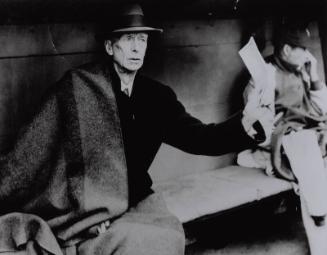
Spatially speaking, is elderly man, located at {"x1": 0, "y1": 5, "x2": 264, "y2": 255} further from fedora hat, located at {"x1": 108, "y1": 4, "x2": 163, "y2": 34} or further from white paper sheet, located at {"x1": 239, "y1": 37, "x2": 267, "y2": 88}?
white paper sheet, located at {"x1": 239, "y1": 37, "x2": 267, "y2": 88}

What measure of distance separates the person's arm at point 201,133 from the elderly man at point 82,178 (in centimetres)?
1

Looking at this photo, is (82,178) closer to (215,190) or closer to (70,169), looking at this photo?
(70,169)

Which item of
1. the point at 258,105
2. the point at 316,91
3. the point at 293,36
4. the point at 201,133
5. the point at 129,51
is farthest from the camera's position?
the point at 316,91

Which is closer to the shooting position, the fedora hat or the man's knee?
the man's knee

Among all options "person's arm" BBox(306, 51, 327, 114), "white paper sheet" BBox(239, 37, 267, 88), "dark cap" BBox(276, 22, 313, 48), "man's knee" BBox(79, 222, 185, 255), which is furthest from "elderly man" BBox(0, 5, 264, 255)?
"person's arm" BBox(306, 51, 327, 114)

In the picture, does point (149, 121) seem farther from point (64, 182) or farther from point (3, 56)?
point (3, 56)

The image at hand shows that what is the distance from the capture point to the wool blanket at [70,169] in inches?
89.1

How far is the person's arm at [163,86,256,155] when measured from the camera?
8.18 ft

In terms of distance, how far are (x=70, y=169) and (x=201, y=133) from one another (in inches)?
33.6

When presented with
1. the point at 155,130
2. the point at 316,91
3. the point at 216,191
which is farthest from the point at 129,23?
the point at 316,91

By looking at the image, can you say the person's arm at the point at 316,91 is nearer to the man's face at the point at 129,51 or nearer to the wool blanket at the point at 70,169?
the man's face at the point at 129,51

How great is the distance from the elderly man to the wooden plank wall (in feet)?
2.52

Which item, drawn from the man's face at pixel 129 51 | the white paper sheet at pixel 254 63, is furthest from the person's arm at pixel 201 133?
the man's face at pixel 129 51

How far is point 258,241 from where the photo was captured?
12.2 feet
